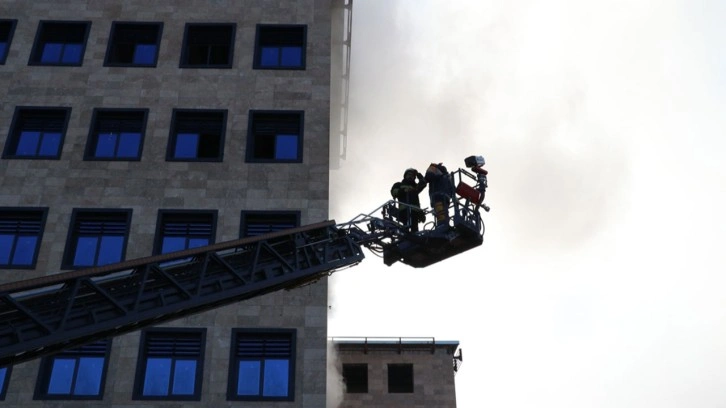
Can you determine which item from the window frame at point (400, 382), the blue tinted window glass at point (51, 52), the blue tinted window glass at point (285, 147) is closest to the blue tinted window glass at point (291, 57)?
the blue tinted window glass at point (285, 147)

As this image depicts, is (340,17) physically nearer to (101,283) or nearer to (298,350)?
(298,350)

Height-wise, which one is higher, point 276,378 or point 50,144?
point 50,144

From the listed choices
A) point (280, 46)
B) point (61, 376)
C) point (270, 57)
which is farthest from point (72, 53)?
point (61, 376)

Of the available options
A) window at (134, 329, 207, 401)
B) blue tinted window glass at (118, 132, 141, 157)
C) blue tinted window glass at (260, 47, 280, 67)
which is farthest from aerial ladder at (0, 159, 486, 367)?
blue tinted window glass at (260, 47, 280, 67)

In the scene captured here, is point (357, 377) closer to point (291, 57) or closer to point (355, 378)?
point (355, 378)

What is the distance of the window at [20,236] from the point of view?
24781 mm

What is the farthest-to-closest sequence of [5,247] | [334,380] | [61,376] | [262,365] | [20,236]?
[334,380], [20,236], [5,247], [262,365], [61,376]

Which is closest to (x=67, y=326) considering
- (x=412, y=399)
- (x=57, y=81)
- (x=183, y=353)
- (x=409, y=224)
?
(x=409, y=224)

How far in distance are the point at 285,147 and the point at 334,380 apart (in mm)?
23298

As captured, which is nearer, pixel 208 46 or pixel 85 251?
pixel 85 251

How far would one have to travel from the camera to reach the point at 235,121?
27.8m

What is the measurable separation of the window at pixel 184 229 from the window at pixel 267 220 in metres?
1.11

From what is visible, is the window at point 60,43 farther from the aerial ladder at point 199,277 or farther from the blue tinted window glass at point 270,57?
the aerial ladder at point 199,277

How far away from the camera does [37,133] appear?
27.5 meters
